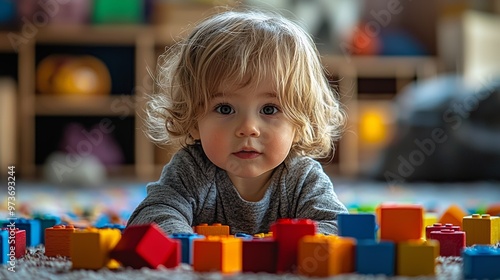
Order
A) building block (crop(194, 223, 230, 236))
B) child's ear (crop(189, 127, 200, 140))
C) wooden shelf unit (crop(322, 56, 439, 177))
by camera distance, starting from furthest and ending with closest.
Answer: wooden shelf unit (crop(322, 56, 439, 177)) < child's ear (crop(189, 127, 200, 140)) < building block (crop(194, 223, 230, 236))

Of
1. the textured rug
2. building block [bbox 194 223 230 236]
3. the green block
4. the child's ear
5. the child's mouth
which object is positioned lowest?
the textured rug

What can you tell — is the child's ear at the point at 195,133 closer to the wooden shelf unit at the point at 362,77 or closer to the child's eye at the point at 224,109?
the child's eye at the point at 224,109

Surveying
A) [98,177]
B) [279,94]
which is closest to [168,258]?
[279,94]

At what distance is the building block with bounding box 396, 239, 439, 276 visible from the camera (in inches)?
28.9

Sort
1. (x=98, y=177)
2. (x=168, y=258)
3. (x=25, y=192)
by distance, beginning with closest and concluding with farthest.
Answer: (x=168, y=258)
(x=25, y=192)
(x=98, y=177)

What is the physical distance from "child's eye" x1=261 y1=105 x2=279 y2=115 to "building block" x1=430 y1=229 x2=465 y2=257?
249 mm

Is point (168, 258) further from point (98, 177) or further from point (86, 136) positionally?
point (86, 136)

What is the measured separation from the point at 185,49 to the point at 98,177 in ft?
6.74

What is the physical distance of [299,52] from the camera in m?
1.04

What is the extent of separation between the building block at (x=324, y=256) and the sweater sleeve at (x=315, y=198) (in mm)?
216

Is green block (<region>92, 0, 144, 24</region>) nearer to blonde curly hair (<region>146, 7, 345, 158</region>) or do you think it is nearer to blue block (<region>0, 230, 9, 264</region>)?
blonde curly hair (<region>146, 7, 345, 158</region>)

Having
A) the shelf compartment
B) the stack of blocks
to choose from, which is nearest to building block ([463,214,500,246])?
the stack of blocks

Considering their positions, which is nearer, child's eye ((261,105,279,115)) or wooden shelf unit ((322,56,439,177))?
child's eye ((261,105,279,115))

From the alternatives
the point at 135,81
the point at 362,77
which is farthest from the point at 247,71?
the point at 362,77
